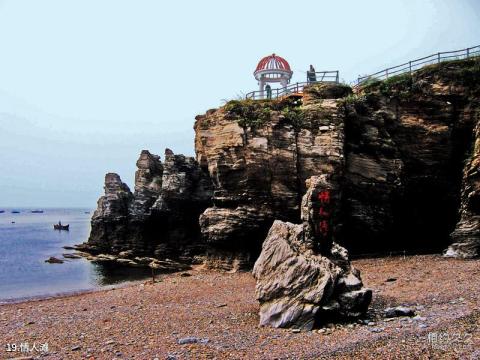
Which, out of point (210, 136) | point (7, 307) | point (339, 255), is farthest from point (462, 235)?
point (7, 307)

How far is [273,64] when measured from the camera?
4388 cm

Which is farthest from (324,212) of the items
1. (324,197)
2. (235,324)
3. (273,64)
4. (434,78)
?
(273,64)

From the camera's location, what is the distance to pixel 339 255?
17484 mm

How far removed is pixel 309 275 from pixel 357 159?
59.7 feet

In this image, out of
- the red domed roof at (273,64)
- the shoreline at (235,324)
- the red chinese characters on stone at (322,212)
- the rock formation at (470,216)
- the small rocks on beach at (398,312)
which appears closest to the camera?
the shoreline at (235,324)

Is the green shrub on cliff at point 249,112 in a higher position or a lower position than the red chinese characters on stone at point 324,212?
higher

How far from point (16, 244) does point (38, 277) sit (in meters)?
33.8

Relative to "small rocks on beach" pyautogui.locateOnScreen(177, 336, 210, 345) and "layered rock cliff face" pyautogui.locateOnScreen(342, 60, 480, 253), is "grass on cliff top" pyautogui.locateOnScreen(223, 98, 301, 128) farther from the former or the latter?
"small rocks on beach" pyautogui.locateOnScreen(177, 336, 210, 345)

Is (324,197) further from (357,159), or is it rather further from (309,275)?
(357,159)

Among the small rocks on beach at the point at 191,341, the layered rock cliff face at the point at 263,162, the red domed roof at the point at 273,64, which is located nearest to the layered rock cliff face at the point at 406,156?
the layered rock cliff face at the point at 263,162

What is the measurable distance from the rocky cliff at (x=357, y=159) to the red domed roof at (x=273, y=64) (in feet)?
38.5

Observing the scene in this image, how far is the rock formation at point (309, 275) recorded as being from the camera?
14.5 m

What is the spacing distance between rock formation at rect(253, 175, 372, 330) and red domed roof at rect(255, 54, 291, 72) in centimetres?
2892

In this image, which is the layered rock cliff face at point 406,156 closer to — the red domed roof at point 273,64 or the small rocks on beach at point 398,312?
the red domed roof at point 273,64
